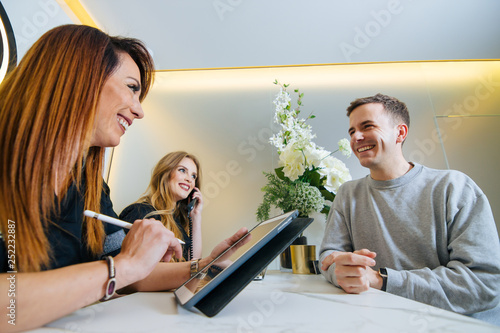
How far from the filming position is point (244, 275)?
19.4 inches

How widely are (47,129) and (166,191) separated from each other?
145cm

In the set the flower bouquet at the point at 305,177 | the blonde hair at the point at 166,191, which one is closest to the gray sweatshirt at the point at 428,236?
the flower bouquet at the point at 305,177

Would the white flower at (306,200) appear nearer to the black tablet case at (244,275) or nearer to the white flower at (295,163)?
the white flower at (295,163)

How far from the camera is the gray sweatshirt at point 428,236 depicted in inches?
34.3

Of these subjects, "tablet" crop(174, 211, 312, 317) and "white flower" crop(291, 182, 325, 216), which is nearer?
"tablet" crop(174, 211, 312, 317)

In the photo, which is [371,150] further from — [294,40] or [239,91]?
[239,91]

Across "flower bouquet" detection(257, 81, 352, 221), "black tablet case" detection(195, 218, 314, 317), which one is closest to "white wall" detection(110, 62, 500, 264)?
"flower bouquet" detection(257, 81, 352, 221)

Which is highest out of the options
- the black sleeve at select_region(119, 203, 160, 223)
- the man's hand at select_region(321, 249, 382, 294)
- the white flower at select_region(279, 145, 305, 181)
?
the white flower at select_region(279, 145, 305, 181)

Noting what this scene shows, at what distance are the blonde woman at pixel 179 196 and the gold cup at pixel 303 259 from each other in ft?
2.61

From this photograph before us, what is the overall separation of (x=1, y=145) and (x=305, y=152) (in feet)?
4.15

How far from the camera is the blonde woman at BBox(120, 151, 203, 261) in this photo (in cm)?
196

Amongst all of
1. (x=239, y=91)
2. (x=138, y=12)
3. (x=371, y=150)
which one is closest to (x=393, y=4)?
(x=371, y=150)

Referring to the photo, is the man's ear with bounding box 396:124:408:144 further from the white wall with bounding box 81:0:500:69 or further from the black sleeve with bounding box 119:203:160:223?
the black sleeve with bounding box 119:203:160:223

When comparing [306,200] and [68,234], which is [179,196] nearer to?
[306,200]
